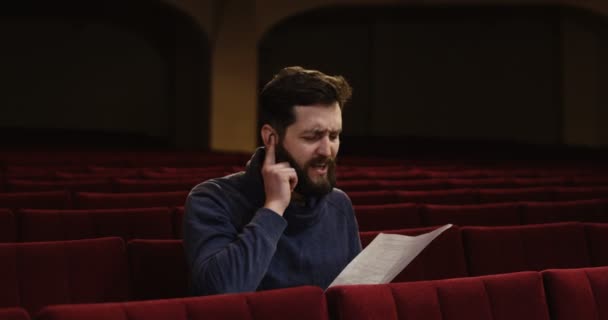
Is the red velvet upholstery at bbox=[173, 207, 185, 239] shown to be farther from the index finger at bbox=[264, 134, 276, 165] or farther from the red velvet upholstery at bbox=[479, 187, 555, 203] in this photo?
the red velvet upholstery at bbox=[479, 187, 555, 203]

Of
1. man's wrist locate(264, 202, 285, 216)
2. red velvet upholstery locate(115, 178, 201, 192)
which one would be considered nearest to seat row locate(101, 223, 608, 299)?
man's wrist locate(264, 202, 285, 216)

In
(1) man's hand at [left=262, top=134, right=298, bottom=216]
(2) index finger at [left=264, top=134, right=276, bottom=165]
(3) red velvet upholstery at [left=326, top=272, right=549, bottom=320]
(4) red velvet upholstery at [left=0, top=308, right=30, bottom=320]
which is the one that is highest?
(2) index finger at [left=264, top=134, right=276, bottom=165]

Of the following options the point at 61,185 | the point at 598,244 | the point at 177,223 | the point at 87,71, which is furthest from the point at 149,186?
the point at 87,71

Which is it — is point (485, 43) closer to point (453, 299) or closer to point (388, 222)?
point (388, 222)

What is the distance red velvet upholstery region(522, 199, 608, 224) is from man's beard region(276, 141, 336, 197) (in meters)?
1.75

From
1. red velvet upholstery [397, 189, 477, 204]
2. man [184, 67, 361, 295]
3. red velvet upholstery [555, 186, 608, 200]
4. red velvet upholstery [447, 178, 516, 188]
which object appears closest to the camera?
man [184, 67, 361, 295]

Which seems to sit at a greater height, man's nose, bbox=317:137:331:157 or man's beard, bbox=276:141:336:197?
man's nose, bbox=317:137:331:157

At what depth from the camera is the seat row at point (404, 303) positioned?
1.23 meters

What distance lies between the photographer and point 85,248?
6.27 ft

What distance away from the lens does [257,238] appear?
1593 millimetres

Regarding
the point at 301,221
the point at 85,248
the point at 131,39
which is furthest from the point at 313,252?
the point at 131,39

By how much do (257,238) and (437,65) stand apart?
10722mm

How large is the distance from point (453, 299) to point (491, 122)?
10.6 m

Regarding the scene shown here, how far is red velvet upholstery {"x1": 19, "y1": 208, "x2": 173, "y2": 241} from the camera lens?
7.99ft
